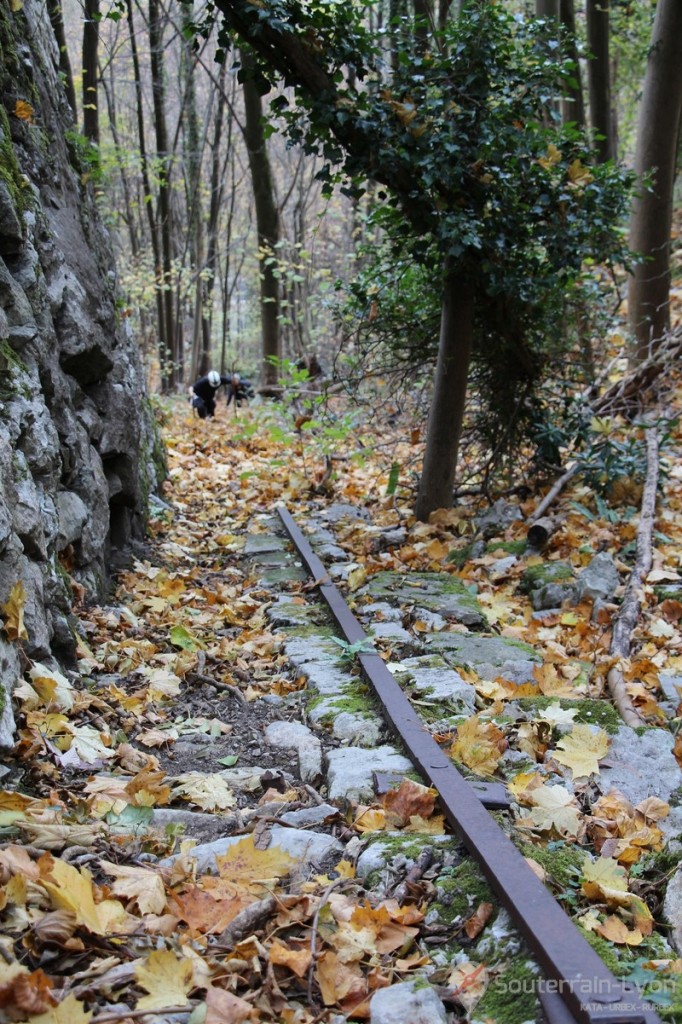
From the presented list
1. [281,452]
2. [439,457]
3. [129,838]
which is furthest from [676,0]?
[129,838]

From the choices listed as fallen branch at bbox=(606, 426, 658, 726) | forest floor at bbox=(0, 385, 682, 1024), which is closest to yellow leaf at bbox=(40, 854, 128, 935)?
forest floor at bbox=(0, 385, 682, 1024)

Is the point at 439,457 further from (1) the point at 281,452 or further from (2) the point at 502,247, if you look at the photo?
(1) the point at 281,452

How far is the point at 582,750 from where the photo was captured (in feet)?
12.1

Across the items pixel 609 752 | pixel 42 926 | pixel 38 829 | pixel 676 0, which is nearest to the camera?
pixel 42 926

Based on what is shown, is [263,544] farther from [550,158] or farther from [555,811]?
[555,811]

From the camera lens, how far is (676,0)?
10.1m

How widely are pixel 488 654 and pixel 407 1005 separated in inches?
117

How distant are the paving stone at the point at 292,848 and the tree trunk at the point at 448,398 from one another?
5.35 m

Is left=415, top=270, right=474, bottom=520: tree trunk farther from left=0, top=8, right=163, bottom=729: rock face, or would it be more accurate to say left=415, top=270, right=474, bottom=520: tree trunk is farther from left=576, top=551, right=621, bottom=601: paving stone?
left=0, top=8, right=163, bottom=729: rock face

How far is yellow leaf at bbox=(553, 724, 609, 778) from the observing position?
3561 mm

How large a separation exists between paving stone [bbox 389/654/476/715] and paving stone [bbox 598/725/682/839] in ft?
2.53

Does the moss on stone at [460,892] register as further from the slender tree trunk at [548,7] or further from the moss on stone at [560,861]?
the slender tree trunk at [548,7]

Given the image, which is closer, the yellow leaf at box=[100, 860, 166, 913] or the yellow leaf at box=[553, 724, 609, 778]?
the yellow leaf at box=[100, 860, 166, 913]

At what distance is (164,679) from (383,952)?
2.74 meters
